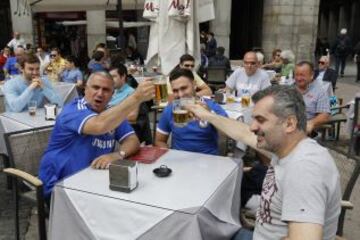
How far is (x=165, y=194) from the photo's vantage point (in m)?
2.12

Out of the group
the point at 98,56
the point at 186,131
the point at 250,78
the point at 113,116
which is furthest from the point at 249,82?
the point at 113,116

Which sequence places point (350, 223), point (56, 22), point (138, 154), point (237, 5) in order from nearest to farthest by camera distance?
point (138, 154) → point (350, 223) → point (56, 22) → point (237, 5)

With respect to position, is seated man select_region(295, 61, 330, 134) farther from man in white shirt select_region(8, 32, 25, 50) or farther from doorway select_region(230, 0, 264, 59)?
doorway select_region(230, 0, 264, 59)

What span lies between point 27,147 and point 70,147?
23.6 inches

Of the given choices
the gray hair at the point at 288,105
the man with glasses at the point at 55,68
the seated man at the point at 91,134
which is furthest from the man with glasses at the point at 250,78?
the gray hair at the point at 288,105

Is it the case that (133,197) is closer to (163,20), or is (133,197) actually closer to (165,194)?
(165,194)

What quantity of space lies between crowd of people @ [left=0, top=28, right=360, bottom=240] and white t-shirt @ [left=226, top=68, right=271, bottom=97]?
2 cm

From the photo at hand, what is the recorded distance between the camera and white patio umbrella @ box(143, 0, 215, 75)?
531 centimetres

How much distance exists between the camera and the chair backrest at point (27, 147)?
3061mm

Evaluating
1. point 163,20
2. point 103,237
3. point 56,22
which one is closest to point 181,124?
point 103,237

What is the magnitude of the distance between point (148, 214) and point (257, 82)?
3954mm

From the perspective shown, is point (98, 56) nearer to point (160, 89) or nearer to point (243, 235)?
point (160, 89)

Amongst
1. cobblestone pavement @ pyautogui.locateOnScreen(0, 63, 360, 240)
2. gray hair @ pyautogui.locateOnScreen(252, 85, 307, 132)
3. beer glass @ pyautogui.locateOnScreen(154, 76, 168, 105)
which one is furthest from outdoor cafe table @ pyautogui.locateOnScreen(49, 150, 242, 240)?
cobblestone pavement @ pyautogui.locateOnScreen(0, 63, 360, 240)

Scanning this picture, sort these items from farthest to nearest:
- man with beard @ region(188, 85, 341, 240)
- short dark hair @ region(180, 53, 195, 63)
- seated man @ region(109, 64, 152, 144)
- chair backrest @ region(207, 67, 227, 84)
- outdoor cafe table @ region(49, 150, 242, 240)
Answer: chair backrest @ region(207, 67, 227, 84), short dark hair @ region(180, 53, 195, 63), seated man @ region(109, 64, 152, 144), outdoor cafe table @ region(49, 150, 242, 240), man with beard @ region(188, 85, 341, 240)
